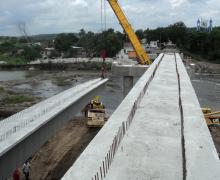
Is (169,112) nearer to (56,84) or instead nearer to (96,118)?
(96,118)

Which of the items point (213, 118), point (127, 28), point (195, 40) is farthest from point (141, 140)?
point (195, 40)

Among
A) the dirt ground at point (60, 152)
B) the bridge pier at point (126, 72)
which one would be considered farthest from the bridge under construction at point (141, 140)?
the bridge pier at point (126, 72)

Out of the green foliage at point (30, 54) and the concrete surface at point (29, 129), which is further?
the green foliage at point (30, 54)

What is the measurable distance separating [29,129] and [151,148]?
6506 mm

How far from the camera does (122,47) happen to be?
13212cm

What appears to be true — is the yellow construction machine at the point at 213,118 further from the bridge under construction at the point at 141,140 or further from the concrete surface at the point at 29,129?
the bridge under construction at the point at 141,140

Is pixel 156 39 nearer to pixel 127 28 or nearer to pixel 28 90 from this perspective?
pixel 28 90

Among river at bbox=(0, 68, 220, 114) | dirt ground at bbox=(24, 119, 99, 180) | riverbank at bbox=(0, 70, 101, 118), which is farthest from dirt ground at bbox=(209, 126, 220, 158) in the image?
riverbank at bbox=(0, 70, 101, 118)

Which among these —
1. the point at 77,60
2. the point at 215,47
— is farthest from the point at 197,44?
the point at 77,60

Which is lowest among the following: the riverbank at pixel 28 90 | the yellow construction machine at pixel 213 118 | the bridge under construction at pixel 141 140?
the riverbank at pixel 28 90

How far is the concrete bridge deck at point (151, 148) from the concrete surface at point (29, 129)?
11.3ft

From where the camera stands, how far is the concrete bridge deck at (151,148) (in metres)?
6.94

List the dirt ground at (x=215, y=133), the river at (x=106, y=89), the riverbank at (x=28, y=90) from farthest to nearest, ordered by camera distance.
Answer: the river at (x=106, y=89) → the riverbank at (x=28, y=90) → the dirt ground at (x=215, y=133)

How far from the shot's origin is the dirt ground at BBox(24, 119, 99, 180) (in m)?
23.2
